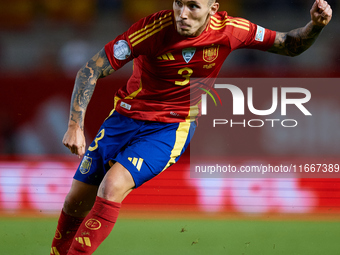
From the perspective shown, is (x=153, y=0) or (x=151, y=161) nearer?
(x=151, y=161)

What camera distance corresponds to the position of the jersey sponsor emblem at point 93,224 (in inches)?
92.0

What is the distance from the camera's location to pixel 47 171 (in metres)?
4.46

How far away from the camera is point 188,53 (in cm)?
260

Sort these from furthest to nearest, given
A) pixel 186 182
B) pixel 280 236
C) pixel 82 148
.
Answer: pixel 186 182 < pixel 280 236 < pixel 82 148

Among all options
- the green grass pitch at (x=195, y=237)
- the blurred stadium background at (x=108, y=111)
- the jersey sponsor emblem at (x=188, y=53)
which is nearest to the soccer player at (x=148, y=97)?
the jersey sponsor emblem at (x=188, y=53)

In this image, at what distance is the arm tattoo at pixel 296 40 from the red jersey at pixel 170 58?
0.18 feet

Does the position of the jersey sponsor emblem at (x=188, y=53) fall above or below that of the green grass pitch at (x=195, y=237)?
above

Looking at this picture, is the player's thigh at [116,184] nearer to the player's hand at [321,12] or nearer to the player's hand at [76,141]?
the player's hand at [76,141]

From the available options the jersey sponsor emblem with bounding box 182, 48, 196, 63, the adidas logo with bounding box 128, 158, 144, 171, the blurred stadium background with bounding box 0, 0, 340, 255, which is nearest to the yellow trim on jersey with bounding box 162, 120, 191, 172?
the adidas logo with bounding box 128, 158, 144, 171

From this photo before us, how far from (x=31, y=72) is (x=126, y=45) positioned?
229cm

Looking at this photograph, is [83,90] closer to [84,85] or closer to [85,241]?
[84,85]

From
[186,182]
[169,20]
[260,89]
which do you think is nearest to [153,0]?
[260,89]

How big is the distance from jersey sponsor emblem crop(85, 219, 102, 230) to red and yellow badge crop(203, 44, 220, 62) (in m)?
1.08

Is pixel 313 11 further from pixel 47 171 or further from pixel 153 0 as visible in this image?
pixel 47 171
